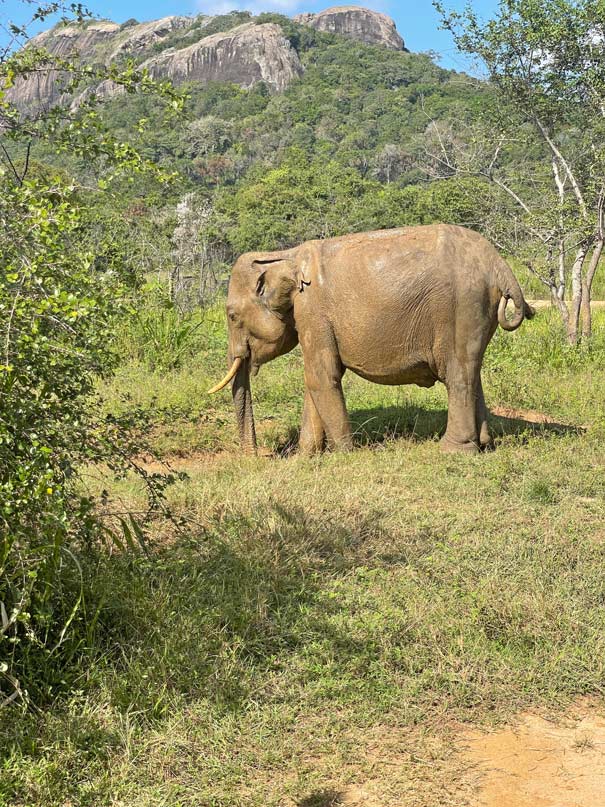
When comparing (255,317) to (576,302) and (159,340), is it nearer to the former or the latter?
(159,340)

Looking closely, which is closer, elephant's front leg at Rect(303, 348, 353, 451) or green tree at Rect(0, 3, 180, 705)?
green tree at Rect(0, 3, 180, 705)

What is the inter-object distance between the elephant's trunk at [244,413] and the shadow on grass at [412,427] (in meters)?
0.30

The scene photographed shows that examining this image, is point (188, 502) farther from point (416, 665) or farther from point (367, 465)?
point (416, 665)

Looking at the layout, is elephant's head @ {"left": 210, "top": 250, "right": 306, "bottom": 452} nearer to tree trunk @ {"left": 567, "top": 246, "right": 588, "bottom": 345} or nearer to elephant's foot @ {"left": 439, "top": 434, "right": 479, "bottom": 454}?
elephant's foot @ {"left": 439, "top": 434, "right": 479, "bottom": 454}

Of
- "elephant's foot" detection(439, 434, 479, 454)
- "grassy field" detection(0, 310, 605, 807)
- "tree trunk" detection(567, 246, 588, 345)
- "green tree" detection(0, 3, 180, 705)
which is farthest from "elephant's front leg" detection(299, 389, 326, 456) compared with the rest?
"tree trunk" detection(567, 246, 588, 345)

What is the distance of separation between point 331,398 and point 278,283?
3.58 feet

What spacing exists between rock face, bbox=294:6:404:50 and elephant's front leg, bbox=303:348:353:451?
12734 cm

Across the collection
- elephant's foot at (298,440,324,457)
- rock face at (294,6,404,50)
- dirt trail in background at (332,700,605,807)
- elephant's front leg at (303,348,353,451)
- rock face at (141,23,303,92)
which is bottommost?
dirt trail in background at (332,700,605,807)

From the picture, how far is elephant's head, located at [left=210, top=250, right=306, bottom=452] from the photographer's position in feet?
25.2

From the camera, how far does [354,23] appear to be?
12719 centimetres

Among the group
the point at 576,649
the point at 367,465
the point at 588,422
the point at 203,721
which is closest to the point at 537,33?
the point at 588,422

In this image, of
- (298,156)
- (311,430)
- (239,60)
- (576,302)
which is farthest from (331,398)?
(239,60)

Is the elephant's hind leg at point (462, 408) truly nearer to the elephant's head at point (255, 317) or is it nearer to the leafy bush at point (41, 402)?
the elephant's head at point (255, 317)

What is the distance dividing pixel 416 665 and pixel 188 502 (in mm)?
2417
